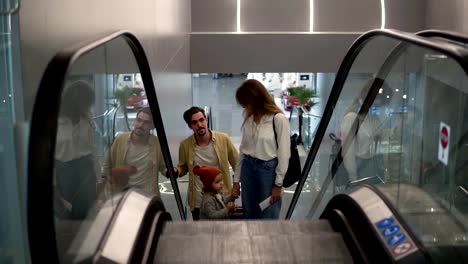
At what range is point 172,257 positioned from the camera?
383cm

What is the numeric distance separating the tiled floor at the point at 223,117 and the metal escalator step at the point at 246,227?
1.32m

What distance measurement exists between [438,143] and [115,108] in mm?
1734

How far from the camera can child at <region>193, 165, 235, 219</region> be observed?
577cm

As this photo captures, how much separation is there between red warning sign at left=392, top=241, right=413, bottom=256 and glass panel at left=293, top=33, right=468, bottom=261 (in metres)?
0.08

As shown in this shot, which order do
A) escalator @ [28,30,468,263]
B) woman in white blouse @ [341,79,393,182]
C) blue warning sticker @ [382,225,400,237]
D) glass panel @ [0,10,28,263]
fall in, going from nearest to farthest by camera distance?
escalator @ [28,30,468,263], glass panel @ [0,10,28,263], blue warning sticker @ [382,225,400,237], woman in white blouse @ [341,79,393,182]

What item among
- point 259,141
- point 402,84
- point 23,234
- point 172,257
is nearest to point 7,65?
point 23,234

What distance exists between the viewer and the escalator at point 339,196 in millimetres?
2135

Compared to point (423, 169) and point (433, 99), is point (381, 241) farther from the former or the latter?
point (433, 99)

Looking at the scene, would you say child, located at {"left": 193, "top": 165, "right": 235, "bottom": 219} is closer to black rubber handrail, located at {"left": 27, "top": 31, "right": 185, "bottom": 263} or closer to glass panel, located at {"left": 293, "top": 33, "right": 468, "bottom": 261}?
glass panel, located at {"left": 293, "top": 33, "right": 468, "bottom": 261}

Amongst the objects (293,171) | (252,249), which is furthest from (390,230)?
(293,171)

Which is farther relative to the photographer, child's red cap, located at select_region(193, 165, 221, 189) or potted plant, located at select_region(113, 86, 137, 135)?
child's red cap, located at select_region(193, 165, 221, 189)

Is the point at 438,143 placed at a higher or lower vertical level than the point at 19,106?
lower

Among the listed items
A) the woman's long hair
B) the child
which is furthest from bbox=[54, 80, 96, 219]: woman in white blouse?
the child

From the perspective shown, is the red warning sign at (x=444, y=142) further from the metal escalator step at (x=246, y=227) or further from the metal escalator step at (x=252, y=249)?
the metal escalator step at (x=246, y=227)
